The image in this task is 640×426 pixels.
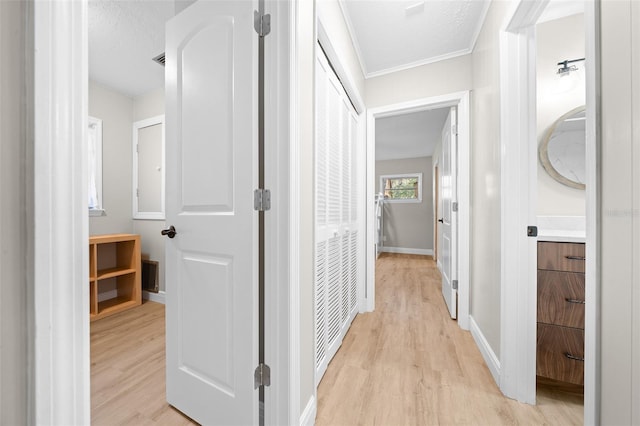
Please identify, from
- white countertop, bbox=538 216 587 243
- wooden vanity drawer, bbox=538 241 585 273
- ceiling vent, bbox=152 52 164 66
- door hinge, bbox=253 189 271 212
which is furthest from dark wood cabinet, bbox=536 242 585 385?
ceiling vent, bbox=152 52 164 66

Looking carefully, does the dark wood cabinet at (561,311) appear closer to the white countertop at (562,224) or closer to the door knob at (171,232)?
the white countertop at (562,224)

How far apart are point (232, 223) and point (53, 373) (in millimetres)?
727

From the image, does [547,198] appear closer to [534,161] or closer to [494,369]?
[534,161]

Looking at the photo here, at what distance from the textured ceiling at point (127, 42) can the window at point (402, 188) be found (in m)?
5.47

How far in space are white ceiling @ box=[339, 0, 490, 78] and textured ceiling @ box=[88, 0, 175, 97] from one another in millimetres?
1362

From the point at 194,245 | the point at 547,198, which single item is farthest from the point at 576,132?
the point at 194,245

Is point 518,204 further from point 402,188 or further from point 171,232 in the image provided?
point 402,188

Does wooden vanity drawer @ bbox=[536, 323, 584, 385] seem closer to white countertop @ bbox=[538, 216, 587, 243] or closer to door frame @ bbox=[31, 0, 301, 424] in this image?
white countertop @ bbox=[538, 216, 587, 243]

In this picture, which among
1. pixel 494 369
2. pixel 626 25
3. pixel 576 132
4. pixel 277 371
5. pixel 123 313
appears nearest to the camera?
pixel 626 25

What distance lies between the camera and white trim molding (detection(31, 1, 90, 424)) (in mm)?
371

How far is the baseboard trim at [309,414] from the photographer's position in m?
1.13

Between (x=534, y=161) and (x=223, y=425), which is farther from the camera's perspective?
(x=534, y=161)

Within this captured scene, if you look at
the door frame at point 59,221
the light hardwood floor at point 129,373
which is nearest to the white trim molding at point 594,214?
the door frame at point 59,221

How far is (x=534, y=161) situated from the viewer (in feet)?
4.51
